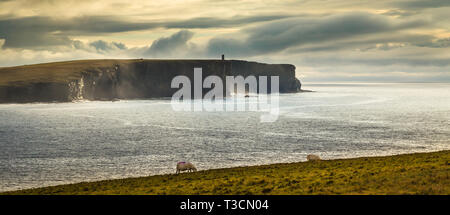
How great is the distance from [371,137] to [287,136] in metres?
Answer: 14.8

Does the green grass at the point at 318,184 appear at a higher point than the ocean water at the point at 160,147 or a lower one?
lower

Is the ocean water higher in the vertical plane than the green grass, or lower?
higher

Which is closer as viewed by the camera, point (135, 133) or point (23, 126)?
point (135, 133)

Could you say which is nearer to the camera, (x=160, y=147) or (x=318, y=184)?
(x=318, y=184)

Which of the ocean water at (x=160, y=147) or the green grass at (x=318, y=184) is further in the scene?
the ocean water at (x=160, y=147)

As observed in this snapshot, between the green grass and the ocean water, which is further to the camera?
the ocean water

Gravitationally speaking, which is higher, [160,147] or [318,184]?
[160,147]
